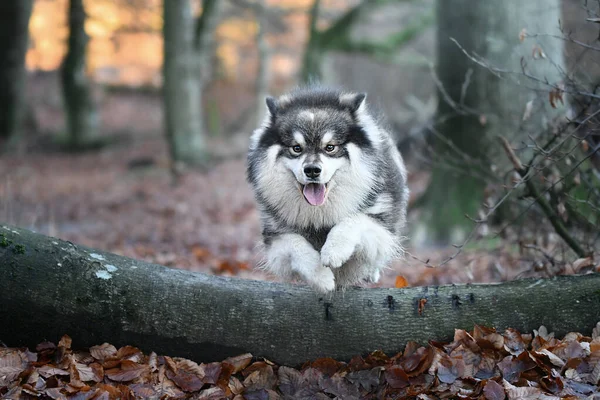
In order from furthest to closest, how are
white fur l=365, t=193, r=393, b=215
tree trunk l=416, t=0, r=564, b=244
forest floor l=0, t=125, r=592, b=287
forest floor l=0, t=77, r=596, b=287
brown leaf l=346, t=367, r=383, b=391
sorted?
tree trunk l=416, t=0, r=564, b=244 < forest floor l=0, t=125, r=592, b=287 < forest floor l=0, t=77, r=596, b=287 < white fur l=365, t=193, r=393, b=215 < brown leaf l=346, t=367, r=383, b=391

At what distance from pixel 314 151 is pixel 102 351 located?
1.86 metres

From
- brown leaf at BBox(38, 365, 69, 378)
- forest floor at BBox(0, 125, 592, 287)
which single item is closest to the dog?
forest floor at BBox(0, 125, 592, 287)

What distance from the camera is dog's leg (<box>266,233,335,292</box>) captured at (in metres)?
3.85

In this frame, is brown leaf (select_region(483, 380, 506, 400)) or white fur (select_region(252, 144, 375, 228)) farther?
white fur (select_region(252, 144, 375, 228))

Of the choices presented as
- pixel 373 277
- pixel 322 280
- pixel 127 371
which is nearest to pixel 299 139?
pixel 322 280

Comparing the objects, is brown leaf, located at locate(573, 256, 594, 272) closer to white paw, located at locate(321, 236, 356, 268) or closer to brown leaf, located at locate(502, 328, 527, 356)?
brown leaf, located at locate(502, 328, 527, 356)

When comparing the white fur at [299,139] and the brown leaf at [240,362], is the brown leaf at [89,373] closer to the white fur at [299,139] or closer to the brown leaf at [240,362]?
the brown leaf at [240,362]

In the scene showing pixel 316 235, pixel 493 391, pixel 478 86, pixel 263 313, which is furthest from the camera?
pixel 478 86

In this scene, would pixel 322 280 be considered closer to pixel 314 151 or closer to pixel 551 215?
pixel 314 151

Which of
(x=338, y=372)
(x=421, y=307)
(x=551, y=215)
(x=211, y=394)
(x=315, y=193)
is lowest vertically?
(x=211, y=394)

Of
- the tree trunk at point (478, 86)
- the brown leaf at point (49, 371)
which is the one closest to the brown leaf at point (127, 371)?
the brown leaf at point (49, 371)

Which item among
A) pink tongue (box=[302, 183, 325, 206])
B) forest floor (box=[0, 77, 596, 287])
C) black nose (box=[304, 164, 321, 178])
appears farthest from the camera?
forest floor (box=[0, 77, 596, 287])

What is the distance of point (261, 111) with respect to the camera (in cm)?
2175

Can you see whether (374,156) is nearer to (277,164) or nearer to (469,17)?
(277,164)
